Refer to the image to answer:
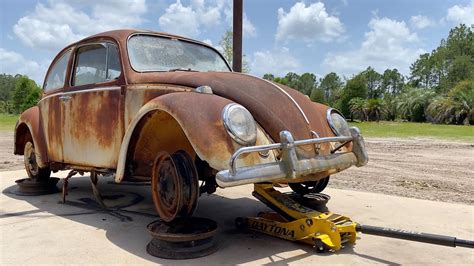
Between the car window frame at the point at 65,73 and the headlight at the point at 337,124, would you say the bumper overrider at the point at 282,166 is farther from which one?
the car window frame at the point at 65,73

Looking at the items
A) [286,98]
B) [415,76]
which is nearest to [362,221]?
[286,98]

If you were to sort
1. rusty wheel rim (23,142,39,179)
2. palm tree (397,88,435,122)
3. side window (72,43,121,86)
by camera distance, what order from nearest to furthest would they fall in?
side window (72,43,121,86), rusty wheel rim (23,142,39,179), palm tree (397,88,435,122)

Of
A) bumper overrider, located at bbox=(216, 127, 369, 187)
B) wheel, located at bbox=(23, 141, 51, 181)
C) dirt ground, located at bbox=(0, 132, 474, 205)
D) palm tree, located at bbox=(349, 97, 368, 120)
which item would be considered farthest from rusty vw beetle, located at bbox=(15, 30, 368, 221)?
palm tree, located at bbox=(349, 97, 368, 120)

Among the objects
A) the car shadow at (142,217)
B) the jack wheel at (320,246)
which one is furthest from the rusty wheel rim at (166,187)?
the jack wheel at (320,246)

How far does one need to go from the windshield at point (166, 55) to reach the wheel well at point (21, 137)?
9.41ft

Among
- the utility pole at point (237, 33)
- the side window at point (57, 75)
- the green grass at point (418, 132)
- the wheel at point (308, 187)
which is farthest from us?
the green grass at point (418, 132)

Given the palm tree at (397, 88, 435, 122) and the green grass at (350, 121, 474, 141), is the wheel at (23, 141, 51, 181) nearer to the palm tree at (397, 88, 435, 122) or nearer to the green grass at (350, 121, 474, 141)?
the green grass at (350, 121, 474, 141)

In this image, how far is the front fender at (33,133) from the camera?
6.06 metres

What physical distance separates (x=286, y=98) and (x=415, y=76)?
91.6m

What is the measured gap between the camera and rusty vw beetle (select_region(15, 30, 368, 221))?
3.38 meters

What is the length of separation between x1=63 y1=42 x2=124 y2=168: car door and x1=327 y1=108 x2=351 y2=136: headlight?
2076 millimetres

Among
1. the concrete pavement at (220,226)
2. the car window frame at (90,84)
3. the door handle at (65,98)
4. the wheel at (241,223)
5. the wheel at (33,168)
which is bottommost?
the concrete pavement at (220,226)

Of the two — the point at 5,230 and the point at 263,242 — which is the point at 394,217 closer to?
the point at 263,242

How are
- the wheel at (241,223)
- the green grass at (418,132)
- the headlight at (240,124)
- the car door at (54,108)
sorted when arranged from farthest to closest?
the green grass at (418,132) < the car door at (54,108) < the wheel at (241,223) < the headlight at (240,124)
